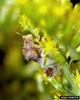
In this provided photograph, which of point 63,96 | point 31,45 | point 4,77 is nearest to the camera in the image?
point 4,77

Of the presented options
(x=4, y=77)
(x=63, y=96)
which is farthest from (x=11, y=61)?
(x=63, y=96)

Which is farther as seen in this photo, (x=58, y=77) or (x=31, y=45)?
(x=58, y=77)

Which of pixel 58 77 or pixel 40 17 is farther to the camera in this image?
pixel 58 77

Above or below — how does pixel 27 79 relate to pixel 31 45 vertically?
below

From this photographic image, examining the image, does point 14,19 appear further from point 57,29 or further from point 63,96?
point 63,96

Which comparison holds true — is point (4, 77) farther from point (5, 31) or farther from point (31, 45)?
point (31, 45)

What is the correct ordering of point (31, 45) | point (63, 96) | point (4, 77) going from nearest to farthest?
point (4, 77)
point (31, 45)
point (63, 96)

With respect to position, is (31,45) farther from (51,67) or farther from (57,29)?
(57,29)

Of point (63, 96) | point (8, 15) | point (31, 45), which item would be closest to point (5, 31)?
point (8, 15)
